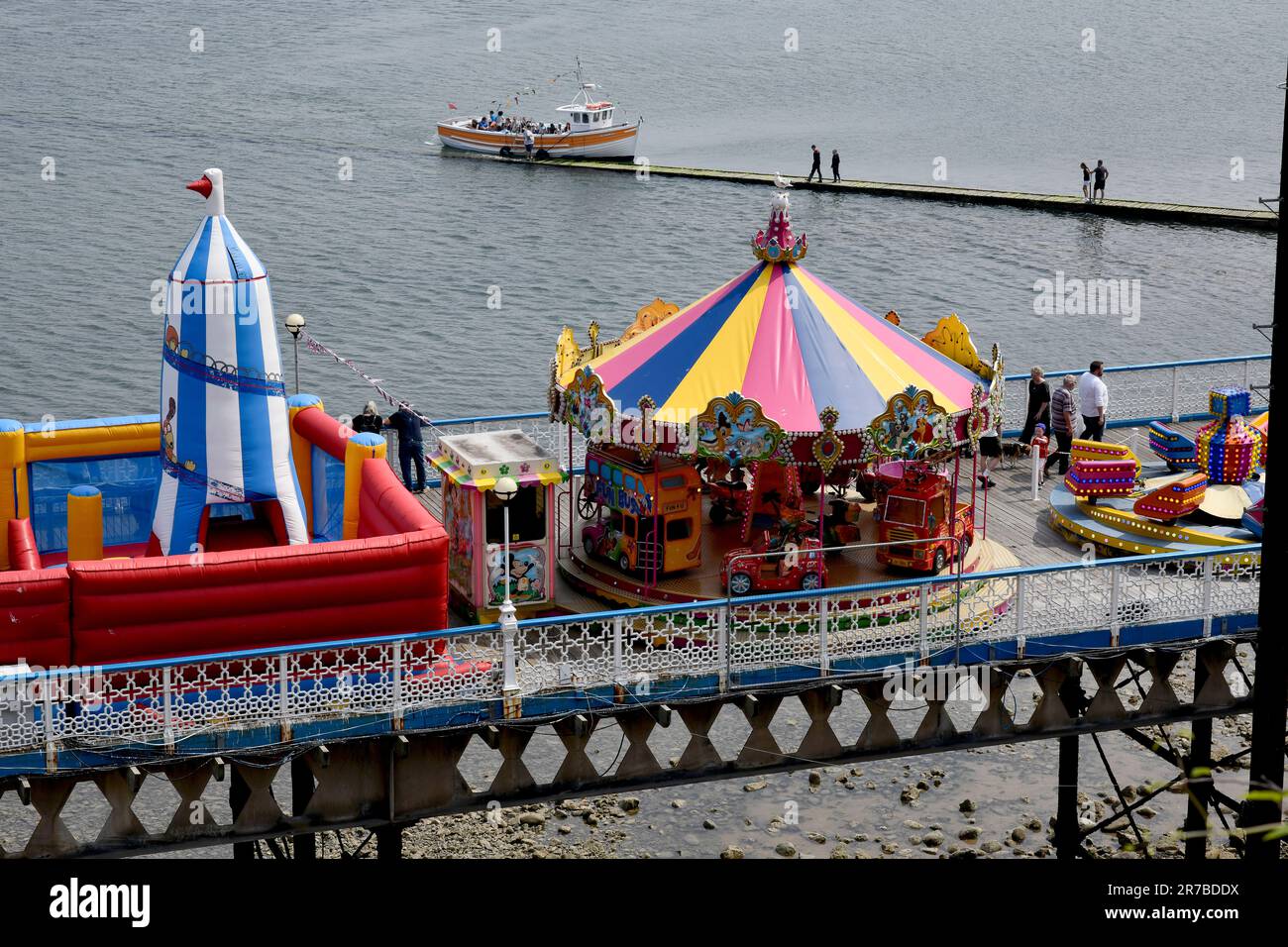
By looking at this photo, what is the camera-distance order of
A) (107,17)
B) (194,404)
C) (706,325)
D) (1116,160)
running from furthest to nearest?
(107,17)
(1116,160)
(706,325)
(194,404)

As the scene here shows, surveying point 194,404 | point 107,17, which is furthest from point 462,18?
point 194,404

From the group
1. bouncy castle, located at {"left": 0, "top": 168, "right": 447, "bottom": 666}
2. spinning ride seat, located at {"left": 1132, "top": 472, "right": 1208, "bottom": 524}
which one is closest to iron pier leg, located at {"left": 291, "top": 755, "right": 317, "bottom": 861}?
bouncy castle, located at {"left": 0, "top": 168, "right": 447, "bottom": 666}

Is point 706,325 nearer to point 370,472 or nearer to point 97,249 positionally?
point 370,472

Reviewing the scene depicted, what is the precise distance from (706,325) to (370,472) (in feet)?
16.7

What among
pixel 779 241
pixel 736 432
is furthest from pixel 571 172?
pixel 736 432

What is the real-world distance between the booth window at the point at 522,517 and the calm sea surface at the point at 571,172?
1077 inches

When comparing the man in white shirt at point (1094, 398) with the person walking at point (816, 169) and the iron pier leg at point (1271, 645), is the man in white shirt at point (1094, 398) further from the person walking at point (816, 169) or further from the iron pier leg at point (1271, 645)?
the person walking at point (816, 169)

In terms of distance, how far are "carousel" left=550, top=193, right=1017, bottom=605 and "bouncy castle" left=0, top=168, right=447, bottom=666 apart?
3.33 metres

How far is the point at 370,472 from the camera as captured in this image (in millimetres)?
25922

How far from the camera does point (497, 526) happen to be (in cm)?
2644

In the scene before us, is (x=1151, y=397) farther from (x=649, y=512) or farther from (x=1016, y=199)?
(x=1016, y=199)
